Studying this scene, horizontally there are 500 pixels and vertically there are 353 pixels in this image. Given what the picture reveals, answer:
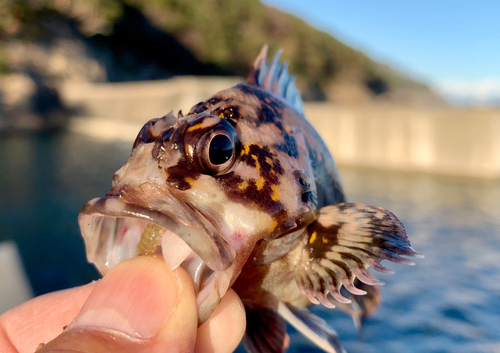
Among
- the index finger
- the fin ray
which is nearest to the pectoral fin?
the fin ray

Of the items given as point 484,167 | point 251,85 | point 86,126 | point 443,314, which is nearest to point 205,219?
point 251,85

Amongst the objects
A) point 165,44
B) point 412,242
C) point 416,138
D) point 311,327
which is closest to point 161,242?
→ point 311,327

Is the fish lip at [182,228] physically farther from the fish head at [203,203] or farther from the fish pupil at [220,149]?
the fish pupil at [220,149]

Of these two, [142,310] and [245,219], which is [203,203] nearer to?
[245,219]

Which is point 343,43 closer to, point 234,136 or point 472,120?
point 472,120

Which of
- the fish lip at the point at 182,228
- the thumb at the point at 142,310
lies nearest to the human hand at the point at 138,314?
the thumb at the point at 142,310

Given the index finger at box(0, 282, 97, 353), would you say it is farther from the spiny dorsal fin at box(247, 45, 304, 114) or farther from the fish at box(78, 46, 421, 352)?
the spiny dorsal fin at box(247, 45, 304, 114)
